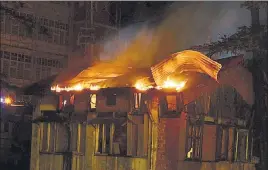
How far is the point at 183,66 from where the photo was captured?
1188 centimetres

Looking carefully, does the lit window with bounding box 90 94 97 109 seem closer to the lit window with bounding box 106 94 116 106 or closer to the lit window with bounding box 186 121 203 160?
the lit window with bounding box 106 94 116 106

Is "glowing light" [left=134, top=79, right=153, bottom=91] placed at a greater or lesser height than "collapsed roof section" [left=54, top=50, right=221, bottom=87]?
lesser

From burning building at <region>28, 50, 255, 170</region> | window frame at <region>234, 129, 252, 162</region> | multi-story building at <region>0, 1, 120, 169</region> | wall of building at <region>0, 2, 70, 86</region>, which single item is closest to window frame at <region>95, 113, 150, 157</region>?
burning building at <region>28, 50, 255, 170</region>

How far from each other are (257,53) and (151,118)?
516cm

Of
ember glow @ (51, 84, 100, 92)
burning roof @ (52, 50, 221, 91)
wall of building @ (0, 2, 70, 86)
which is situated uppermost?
wall of building @ (0, 2, 70, 86)

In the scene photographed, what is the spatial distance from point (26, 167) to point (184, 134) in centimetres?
1242

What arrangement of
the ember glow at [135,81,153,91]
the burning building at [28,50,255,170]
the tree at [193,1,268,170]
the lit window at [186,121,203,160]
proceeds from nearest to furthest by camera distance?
the burning building at [28,50,255,170]
the ember glow at [135,81,153,91]
the lit window at [186,121,203,160]
the tree at [193,1,268,170]

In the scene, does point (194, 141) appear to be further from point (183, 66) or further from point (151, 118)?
point (183, 66)

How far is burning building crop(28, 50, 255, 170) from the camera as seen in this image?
11789 millimetres

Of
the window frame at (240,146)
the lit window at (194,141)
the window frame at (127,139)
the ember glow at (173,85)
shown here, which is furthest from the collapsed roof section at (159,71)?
the window frame at (240,146)

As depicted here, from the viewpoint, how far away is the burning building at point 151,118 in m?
11.8

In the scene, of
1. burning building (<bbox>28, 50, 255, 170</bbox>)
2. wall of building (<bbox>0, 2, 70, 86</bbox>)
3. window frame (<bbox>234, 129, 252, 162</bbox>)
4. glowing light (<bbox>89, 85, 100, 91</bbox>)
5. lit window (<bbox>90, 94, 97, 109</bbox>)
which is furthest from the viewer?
wall of building (<bbox>0, 2, 70, 86</bbox>)

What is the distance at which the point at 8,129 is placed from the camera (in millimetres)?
25562

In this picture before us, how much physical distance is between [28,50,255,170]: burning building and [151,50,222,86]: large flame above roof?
0.03m
